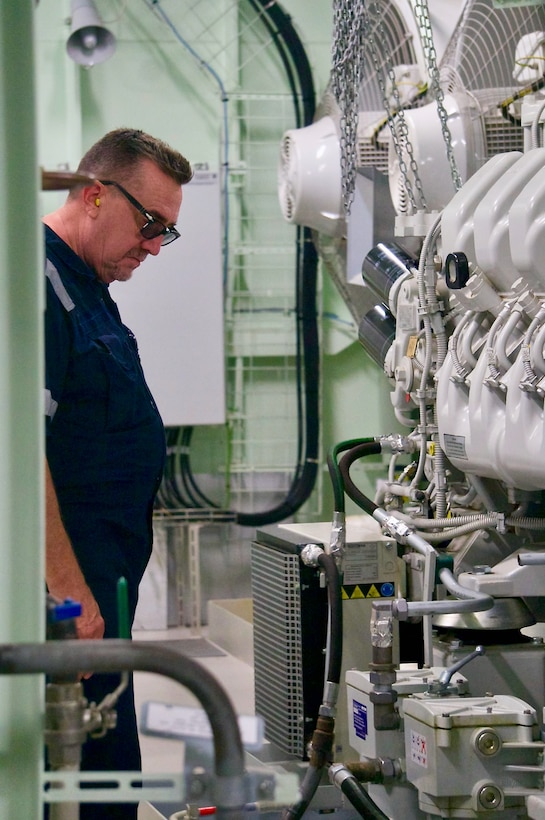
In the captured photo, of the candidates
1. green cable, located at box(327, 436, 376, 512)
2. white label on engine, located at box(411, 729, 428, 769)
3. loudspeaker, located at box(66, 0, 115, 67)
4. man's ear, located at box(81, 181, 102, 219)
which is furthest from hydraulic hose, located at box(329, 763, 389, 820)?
loudspeaker, located at box(66, 0, 115, 67)

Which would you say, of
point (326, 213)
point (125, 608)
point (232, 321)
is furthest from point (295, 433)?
point (125, 608)

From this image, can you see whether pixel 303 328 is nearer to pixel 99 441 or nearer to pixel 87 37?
pixel 87 37

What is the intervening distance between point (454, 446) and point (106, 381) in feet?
3.80

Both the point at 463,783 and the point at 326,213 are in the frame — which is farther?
the point at 326,213

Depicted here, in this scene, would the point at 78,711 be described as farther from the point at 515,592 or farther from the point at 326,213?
the point at 326,213

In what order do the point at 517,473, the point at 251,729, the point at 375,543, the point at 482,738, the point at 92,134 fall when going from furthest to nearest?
the point at 92,134 < the point at 375,543 < the point at 517,473 < the point at 482,738 < the point at 251,729

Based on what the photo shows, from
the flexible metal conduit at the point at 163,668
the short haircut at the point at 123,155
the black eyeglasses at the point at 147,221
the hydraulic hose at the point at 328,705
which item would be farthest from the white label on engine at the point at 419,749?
the flexible metal conduit at the point at 163,668

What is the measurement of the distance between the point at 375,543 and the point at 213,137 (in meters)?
3.33

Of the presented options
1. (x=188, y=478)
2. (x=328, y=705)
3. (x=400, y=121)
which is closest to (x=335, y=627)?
(x=328, y=705)

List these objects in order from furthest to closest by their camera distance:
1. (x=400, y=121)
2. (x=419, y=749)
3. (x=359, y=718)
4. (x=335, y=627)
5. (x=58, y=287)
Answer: (x=400, y=121) < (x=335, y=627) < (x=359, y=718) < (x=419, y=749) < (x=58, y=287)

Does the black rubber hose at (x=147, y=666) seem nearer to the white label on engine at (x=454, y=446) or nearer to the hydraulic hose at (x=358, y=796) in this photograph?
the hydraulic hose at (x=358, y=796)

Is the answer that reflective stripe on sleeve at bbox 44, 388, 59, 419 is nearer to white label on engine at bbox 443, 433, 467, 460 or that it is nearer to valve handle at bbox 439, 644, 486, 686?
valve handle at bbox 439, 644, 486, 686

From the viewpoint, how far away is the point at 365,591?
10.8 feet

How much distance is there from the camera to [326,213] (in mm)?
4883
